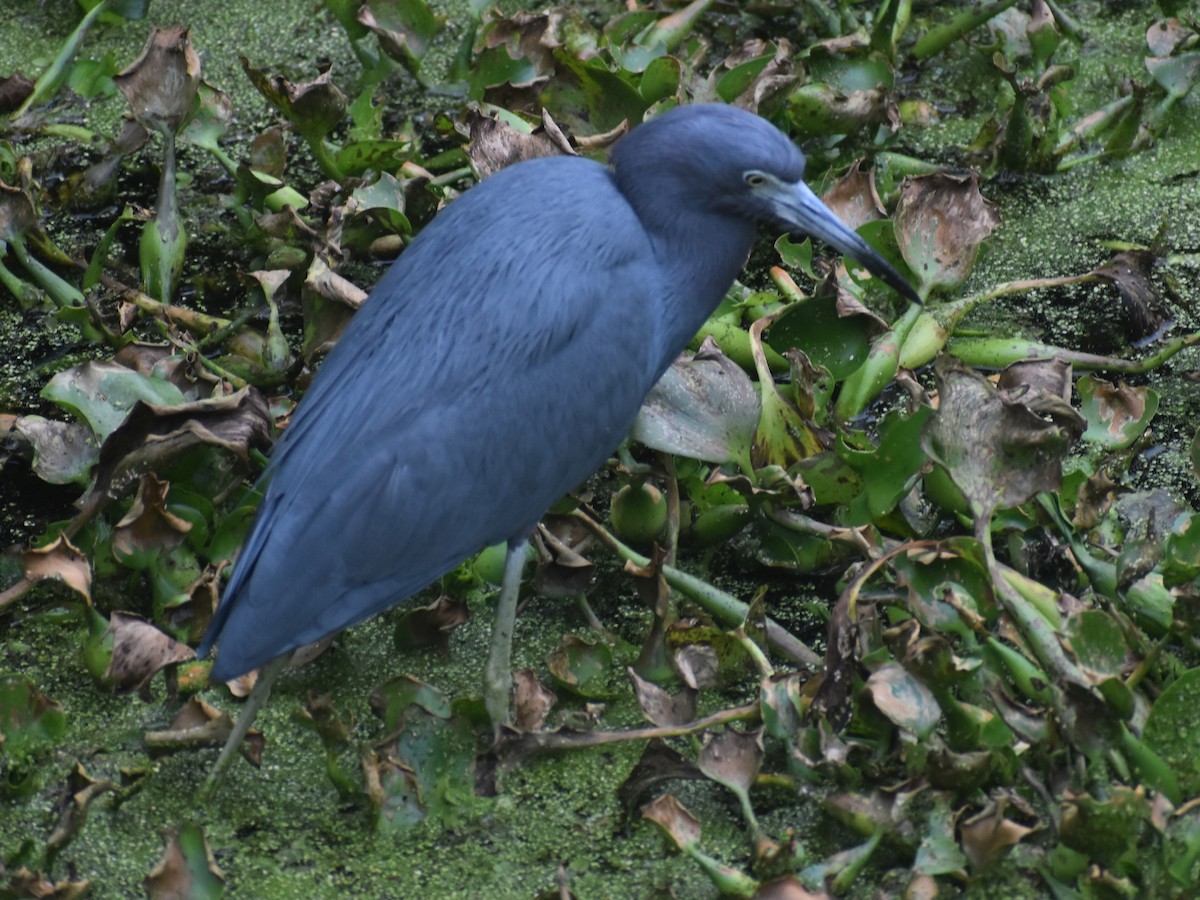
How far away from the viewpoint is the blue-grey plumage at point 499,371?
273cm

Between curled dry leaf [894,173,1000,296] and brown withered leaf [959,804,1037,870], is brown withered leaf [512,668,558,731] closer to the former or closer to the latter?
brown withered leaf [959,804,1037,870]

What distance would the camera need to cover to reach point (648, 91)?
392 cm

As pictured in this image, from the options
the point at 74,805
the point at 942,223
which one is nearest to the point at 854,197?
the point at 942,223

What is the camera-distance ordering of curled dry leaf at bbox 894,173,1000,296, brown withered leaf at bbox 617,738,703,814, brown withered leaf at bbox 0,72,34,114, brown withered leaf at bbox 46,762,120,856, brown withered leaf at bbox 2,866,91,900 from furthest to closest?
brown withered leaf at bbox 0,72,34,114, curled dry leaf at bbox 894,173,1000,296, brown withered leaf at bbox 617,738,703,814, brown withered leaf at bbox 46,762,120,856, brown withered leaf at bbox 2,866,91,900

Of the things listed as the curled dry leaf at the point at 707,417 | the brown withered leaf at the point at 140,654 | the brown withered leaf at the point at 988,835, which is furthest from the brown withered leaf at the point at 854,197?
the brown withered leaf at the point at 140,654

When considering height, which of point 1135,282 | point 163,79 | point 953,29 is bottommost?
point 1135,282

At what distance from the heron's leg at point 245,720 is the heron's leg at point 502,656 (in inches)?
13.8

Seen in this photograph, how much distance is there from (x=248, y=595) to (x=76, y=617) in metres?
0.65

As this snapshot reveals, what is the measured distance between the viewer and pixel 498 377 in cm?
277

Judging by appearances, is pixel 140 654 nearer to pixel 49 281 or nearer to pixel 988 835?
pixel 49 281

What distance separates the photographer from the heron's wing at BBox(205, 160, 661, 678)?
107 inches

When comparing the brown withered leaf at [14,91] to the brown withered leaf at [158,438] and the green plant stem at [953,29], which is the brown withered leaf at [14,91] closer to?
the brown withered leaf at [158,438]

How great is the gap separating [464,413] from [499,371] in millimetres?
92

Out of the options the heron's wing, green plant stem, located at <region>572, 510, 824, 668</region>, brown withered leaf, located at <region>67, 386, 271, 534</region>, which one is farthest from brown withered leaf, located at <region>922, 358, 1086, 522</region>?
brown withered leaf, located at <region>67, 386, 271, 534</region>
